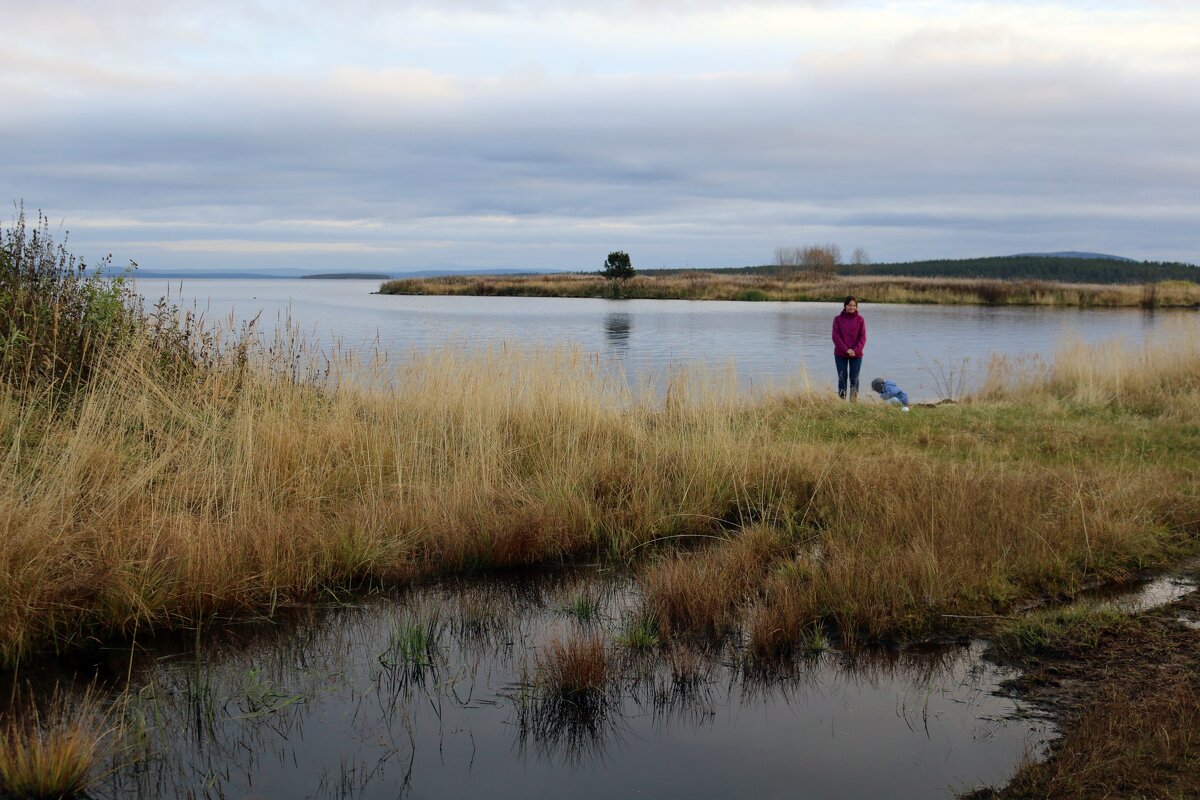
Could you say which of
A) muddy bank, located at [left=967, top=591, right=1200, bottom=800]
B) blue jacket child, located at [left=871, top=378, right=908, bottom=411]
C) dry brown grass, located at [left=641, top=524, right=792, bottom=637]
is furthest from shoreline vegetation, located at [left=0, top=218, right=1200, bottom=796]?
blue jacket child, located at [left=871, top=378, right=908, bottom=411]

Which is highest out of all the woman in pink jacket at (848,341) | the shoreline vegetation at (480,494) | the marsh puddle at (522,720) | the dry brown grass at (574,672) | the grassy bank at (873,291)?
the grassy bank at (873,291)

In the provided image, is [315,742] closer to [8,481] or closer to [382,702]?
[382,702]

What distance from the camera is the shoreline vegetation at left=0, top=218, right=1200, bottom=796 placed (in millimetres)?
4902

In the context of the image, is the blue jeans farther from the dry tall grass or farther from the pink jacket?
the dry tall grass

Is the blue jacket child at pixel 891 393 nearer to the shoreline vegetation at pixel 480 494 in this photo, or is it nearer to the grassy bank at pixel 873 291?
the shoreline vegetation at pixel 480 494

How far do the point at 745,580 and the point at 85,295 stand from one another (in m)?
6.72

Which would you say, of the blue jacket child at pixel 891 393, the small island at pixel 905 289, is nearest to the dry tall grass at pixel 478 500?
the blue jacket child at pixel 891 393

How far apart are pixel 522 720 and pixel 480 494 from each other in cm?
273

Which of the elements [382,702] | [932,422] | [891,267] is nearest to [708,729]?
[382,702]

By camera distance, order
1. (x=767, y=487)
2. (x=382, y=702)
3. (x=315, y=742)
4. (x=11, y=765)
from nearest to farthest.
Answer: (x=11, y=765), (x=315, y=742), (x=382, y=702), (x=767, y=487)

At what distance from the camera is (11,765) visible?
324 centimetres

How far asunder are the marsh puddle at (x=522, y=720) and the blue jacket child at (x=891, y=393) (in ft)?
29.9

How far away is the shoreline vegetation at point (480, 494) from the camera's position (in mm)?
4902

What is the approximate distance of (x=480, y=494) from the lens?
6598 millimetres
